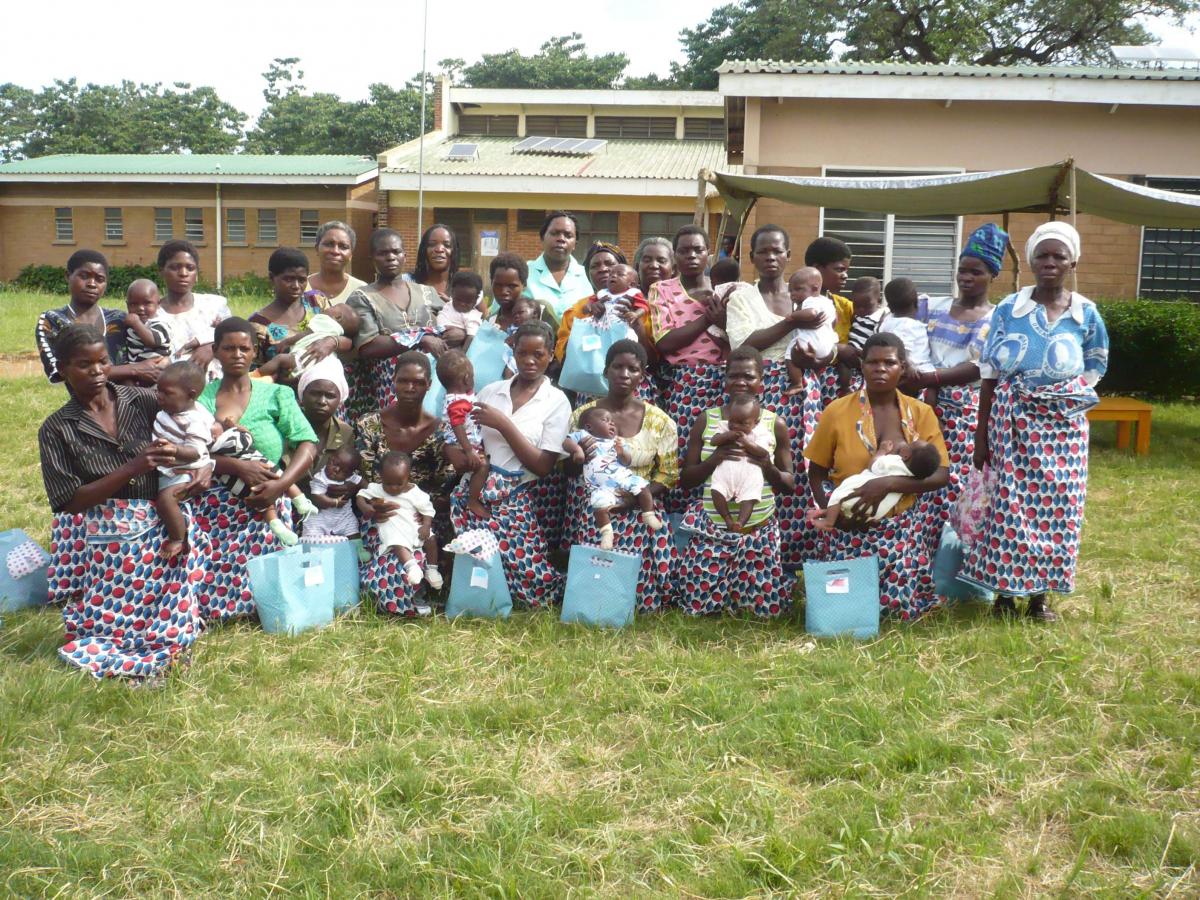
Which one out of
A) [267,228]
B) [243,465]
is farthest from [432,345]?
[267,228]

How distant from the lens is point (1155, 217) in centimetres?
828

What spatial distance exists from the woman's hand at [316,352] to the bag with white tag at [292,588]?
35.5 inches

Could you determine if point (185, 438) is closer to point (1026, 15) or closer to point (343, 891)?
point (343, 891)

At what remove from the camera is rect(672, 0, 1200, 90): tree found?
26156 mm

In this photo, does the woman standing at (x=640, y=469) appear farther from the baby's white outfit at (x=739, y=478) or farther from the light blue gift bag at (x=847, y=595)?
the light blue gift bag at (x=847, y=595)

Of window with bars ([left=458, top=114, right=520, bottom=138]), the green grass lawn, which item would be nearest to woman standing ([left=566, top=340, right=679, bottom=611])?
the green grass lawn

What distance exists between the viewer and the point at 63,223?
28.7 m

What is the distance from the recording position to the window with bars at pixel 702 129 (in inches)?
1105

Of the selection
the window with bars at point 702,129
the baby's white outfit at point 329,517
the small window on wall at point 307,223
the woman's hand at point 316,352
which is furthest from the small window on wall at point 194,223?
the baby's white outfit at point 329,517

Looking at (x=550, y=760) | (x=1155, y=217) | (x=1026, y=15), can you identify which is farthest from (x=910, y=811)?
(x=1026, y=15)

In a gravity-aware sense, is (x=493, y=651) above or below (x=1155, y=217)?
below

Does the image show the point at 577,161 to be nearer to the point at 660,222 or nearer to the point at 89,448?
the point at 660,222

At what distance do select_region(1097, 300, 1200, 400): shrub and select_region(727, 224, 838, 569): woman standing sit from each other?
26.4 feet

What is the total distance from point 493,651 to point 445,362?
1.41 metres
